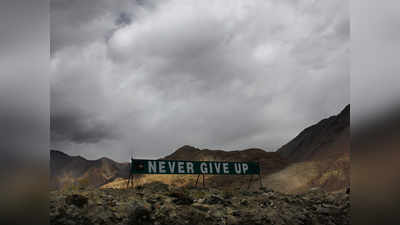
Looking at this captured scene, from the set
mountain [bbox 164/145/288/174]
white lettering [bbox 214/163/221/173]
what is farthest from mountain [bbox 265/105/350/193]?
white lettering [bbox 214/163/221/173]

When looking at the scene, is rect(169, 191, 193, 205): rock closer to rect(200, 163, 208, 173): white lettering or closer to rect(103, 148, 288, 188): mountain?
rect(200, 163, 208, 173): white lettering

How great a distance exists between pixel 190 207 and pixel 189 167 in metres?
1.31

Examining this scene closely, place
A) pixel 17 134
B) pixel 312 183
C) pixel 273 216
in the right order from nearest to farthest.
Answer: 1. pixel 17 134
2. pixel 273 216
3. pixel 312 183

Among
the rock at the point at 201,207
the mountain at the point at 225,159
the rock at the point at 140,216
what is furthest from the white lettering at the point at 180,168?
the mountain at the point at 225,159

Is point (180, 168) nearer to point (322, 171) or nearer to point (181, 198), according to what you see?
point (181, 198)

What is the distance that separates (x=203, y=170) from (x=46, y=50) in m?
5.47

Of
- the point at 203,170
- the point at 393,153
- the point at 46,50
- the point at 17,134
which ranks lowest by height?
the point at 203,170

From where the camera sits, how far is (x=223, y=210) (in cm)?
667

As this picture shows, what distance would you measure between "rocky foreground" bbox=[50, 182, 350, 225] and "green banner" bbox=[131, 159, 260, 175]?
15.3 inches

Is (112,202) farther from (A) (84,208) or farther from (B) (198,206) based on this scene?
(B) (198,206)

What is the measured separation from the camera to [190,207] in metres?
6.58

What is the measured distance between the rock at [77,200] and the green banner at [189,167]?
4.11 ft

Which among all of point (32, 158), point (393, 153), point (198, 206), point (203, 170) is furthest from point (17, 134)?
point (203, 170)

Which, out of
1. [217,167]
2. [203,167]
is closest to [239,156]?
[217,167]
